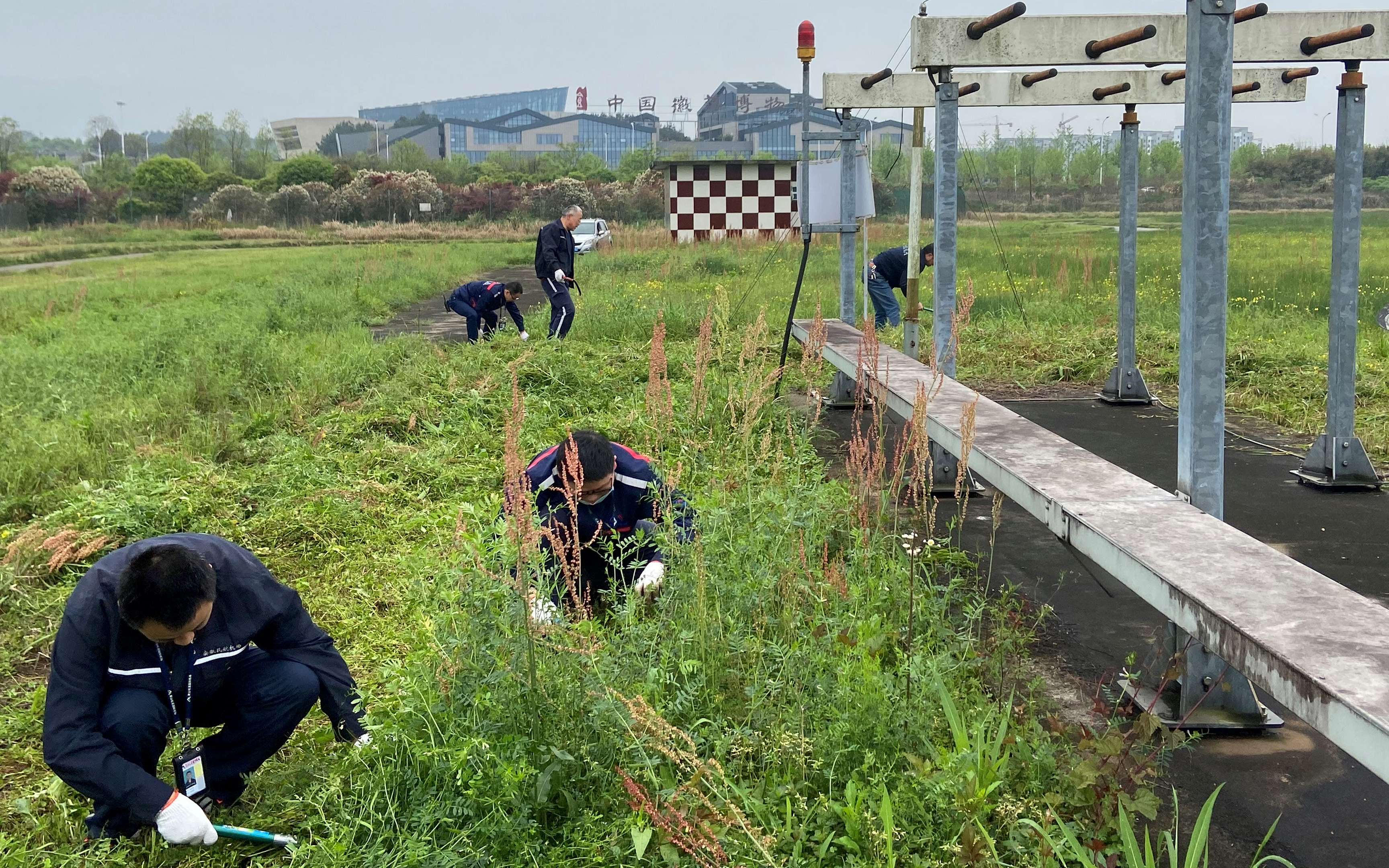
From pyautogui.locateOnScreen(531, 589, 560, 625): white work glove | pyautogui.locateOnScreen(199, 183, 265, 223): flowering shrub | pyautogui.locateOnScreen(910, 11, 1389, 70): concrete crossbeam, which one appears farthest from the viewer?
pyautogui.locateOnScreen(199, 183, 265, 223): flowering shrub

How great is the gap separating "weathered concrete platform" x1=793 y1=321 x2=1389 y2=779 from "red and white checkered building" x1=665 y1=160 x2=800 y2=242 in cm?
2214

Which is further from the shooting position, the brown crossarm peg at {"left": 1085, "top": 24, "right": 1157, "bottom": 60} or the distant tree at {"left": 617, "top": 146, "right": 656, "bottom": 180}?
the distant tree at {"left": 617, "top": 146, "right": 656, "bottom": 180}

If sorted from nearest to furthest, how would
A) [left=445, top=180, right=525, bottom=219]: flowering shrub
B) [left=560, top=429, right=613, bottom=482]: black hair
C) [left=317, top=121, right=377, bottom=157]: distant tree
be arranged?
[left=560, top=429, right=613, bottom=482]: black hair < [left=445, top=180, right=525, bottom=219]: flowering shrub < [left=317, top=121, right=377, bottom=157]: distant tree

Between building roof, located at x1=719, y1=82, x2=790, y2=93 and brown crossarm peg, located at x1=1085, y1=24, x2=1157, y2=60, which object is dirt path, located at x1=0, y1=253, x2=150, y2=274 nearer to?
brown crossarm peg, located at x1=1085, y1=24, x2=1157, y2=60

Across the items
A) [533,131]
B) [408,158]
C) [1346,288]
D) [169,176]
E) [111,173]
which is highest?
[533,131]

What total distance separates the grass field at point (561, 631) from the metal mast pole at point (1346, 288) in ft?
5.55

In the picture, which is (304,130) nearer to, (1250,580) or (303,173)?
(303,173)

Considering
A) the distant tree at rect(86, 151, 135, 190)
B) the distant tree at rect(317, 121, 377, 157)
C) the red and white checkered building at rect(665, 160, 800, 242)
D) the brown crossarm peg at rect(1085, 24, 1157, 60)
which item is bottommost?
the brown crossarm peg at rect(1085, 24, 1157, 60)

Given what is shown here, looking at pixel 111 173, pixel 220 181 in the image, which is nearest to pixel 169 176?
pixel 220 181

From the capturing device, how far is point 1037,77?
7.66 metres

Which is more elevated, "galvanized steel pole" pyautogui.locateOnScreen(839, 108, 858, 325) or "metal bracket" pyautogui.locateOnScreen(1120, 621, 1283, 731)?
"galvanized steel pole" pyautogui.locateOnScreen(839, 108, 858, 325)

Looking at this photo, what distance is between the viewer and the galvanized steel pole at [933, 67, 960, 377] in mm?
5926

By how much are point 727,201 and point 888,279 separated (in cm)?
1570

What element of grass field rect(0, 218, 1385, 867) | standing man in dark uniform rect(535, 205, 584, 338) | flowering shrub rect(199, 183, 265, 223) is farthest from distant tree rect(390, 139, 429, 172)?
grass field rect(0, 218, 1385, 867)
